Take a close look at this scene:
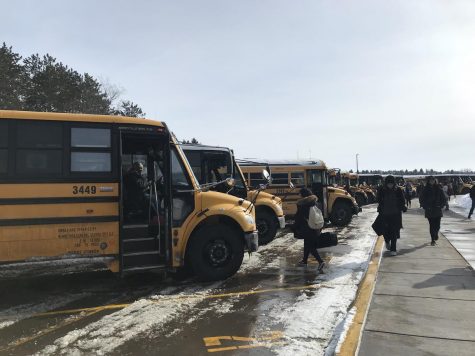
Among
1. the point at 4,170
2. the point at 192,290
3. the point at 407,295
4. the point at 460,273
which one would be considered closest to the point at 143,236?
the point at 192,290

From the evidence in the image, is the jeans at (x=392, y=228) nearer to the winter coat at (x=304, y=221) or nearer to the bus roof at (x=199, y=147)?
the winter coat at (x=304, y=221)

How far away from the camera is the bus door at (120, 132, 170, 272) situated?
21.4ft

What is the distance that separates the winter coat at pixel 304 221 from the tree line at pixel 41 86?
95.6 ft

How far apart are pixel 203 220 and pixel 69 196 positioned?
2.09m

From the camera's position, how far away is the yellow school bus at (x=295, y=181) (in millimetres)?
15047

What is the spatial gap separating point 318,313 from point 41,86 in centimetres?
3456

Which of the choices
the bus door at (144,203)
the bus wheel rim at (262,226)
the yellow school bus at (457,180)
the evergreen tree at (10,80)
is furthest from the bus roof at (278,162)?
the yellow school bus at (457,180)

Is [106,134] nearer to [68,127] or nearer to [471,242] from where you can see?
[68,127]

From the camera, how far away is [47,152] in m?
5.93

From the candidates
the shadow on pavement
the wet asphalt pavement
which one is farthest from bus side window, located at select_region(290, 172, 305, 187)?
the shadow on pavement

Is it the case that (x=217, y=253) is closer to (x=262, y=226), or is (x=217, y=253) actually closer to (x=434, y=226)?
(x=262, y=226)

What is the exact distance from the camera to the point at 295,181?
15.7m

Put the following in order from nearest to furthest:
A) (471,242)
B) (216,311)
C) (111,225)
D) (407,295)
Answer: (216,311) < (407,295) < (111,225) < (471,242)

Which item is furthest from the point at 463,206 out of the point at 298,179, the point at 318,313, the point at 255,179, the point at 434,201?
the point at 318,313
